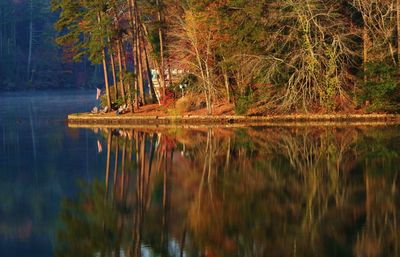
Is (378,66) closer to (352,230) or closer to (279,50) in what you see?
(279,50)

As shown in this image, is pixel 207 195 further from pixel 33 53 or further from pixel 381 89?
pixel 33 53

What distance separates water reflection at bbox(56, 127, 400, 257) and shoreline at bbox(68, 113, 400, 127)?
26.0 feet

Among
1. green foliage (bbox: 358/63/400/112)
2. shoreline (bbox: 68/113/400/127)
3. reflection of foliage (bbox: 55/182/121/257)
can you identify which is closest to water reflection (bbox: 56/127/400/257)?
reflection of foliage (bbox: 55/182/121/257)

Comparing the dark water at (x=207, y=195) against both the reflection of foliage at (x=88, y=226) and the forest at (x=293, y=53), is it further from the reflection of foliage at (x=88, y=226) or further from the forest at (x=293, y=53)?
the forest at (x=293, y=53)

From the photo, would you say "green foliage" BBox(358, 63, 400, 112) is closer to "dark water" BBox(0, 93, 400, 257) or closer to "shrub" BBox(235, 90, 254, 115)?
"dark water" BBox(0, 93, 400, 257)

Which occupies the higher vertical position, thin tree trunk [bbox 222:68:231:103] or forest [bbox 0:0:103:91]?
forest [bbox 0:0:103:91]

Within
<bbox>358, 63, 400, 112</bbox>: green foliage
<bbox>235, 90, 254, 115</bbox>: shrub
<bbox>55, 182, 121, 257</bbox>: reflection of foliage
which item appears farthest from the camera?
<bbox>235, 90, 254, 115</bbox>: shrub

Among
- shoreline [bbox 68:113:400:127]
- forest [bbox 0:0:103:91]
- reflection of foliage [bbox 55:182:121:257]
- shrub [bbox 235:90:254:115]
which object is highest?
forest [bbox 0:0:103:91]

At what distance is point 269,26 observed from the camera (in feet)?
147

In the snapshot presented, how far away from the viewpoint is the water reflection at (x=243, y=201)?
55.2ft

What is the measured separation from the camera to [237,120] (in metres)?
45.3

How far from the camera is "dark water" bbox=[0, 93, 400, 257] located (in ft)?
55.9

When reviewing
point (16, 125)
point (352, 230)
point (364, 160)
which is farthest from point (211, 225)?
point (16, 125)

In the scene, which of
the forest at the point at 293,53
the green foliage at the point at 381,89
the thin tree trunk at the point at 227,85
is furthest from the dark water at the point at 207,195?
the thin tree trunk at the point at 227,85
